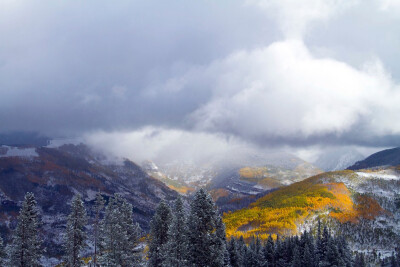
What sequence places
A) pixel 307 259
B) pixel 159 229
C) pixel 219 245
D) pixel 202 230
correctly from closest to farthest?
pixel 219 245 < pixel 202 230 < pixel 159 229 < pixel 307 259

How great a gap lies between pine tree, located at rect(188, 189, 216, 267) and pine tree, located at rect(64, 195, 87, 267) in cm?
2517

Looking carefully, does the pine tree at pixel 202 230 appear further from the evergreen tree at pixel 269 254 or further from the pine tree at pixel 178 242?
the evergreen tree at pixel 269 254

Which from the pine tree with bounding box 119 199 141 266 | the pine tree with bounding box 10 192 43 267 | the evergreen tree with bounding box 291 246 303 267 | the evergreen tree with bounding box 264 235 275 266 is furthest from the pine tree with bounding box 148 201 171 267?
the evergreen tree with bounding box 264 235 275 266

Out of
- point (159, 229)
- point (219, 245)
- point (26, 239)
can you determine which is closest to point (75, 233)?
point (26, 239)

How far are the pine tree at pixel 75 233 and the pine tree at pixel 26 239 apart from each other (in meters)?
5.74

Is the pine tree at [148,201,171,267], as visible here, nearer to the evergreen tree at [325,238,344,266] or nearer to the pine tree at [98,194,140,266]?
the pine tree at [98,194,140,266]

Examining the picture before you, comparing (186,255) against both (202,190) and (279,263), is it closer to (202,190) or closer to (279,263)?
(202,190)

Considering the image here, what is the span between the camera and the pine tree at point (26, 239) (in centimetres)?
4566

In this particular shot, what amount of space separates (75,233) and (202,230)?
1109 inches

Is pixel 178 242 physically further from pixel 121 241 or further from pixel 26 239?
pixel 26 239

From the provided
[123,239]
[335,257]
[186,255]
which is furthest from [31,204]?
[335,257]

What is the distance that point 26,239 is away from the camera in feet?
152

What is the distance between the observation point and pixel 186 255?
3819 centimetres

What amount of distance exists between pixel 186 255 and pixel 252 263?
56253 mm
